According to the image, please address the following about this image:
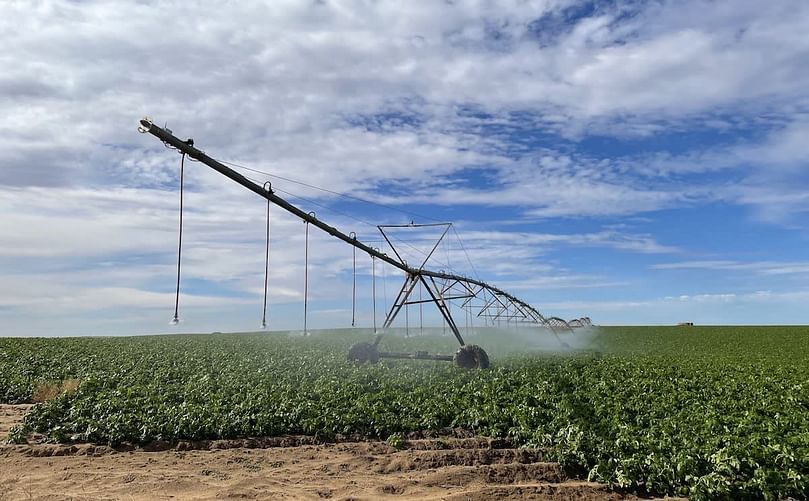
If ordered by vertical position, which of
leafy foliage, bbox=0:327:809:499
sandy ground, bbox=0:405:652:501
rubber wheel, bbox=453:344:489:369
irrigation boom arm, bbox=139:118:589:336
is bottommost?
sandy ground, bbox=0:405:652:501

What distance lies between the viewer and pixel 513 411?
13.5 metres

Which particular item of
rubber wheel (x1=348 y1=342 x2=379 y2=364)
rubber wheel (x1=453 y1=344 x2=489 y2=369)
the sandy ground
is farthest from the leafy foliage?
rubber wheel (x1=348 y1=342 x2=379 y2=364)

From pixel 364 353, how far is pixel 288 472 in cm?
1470

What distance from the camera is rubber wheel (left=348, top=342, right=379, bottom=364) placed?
983 inches

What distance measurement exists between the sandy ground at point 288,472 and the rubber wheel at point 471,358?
10.6 m

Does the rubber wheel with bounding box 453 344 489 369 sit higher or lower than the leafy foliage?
higher

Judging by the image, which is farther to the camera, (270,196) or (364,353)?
(364,353)

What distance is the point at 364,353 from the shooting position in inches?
991

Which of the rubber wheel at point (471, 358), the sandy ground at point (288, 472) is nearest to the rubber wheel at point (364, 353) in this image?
the rubber wheel at point (471, 358)

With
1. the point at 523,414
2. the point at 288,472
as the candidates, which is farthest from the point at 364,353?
the point at 288,472

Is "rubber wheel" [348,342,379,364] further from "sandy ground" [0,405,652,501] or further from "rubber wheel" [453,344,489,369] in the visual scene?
"sandy ground" [0,405,652,501]

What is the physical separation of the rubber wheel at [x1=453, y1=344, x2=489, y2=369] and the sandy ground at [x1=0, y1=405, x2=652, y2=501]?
10.6 m

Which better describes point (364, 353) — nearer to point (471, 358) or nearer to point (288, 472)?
point (471, 358)

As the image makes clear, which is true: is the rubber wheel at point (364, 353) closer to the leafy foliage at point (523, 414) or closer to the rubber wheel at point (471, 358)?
the leafy foliage at point (523, 414)
